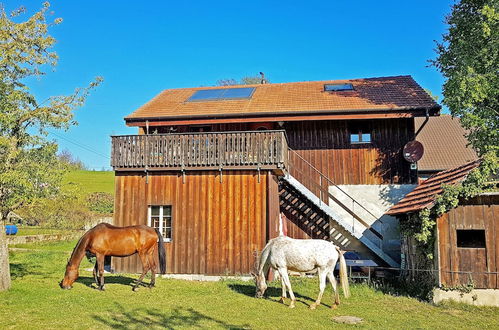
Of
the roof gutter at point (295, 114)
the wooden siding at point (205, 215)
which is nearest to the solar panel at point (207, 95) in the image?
the roof gutter at point (295, 114)

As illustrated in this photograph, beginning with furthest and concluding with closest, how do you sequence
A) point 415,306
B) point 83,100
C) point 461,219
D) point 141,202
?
point 141,202 → point 83,100 → point 461,219 → point 415,306

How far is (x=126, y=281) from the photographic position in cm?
1451

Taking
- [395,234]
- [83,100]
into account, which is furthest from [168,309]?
[395,234]

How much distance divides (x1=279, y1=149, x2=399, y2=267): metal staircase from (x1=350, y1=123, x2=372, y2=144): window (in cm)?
224

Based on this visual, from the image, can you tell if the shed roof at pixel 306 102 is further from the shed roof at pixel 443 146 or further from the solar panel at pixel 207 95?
the shed roof at pixel 443 146

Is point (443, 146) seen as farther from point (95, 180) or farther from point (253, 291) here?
point (95, 180)

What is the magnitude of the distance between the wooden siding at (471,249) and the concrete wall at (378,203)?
19.5 ft

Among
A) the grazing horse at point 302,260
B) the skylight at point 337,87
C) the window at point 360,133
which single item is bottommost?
the grazing horse at point 302,260

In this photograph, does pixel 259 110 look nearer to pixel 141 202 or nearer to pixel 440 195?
pixel 141 202

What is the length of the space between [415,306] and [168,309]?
6.52 meters

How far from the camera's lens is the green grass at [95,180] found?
52.7m

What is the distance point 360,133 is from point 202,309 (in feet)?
39.1

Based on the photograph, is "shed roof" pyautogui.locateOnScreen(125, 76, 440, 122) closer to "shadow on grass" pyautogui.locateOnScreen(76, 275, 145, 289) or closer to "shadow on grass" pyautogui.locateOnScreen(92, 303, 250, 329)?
"shadow on grass" pyautogui.locateOnScreen(76, 275, 145, 289)

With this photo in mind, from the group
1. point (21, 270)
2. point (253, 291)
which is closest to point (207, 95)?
point (21, 270)
